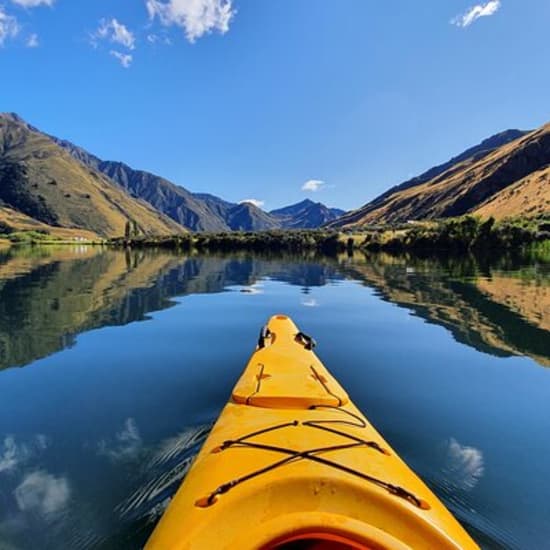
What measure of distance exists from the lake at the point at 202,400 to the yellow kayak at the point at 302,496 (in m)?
1.94

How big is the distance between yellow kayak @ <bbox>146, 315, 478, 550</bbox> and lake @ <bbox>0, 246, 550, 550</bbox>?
1.94 m

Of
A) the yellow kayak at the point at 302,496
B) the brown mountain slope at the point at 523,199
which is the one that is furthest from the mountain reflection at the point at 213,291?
the brown mountain slope at the point at 523,199

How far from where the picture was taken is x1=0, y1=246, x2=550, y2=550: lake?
235 inches

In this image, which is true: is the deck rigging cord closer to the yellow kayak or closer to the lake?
the yellow kayak

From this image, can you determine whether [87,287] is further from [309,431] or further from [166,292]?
[309,431]

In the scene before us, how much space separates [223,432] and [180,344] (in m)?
10.0

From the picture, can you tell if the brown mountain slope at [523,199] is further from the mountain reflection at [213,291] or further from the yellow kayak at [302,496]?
the yellow kayak at [302,496]

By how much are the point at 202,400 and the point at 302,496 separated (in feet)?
21.2

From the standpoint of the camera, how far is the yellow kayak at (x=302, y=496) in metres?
3.31

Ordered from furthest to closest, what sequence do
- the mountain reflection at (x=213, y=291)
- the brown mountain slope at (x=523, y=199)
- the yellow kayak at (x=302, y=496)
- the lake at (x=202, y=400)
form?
the brown mountain slope at (x=523, y=199), the mountain reflection at (x=213, y=291), the lake at (x=202, y=400), the yellow kayak at (x=302, y=496)

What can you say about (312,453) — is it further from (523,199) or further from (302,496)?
(523,199)

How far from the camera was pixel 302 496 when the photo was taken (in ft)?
12.1

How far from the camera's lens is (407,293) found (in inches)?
1168

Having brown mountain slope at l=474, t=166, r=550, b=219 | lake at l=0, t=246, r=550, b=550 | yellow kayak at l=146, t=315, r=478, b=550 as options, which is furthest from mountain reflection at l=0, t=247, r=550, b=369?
brown mountain slope at l=474, t=166, r=550, b=219
